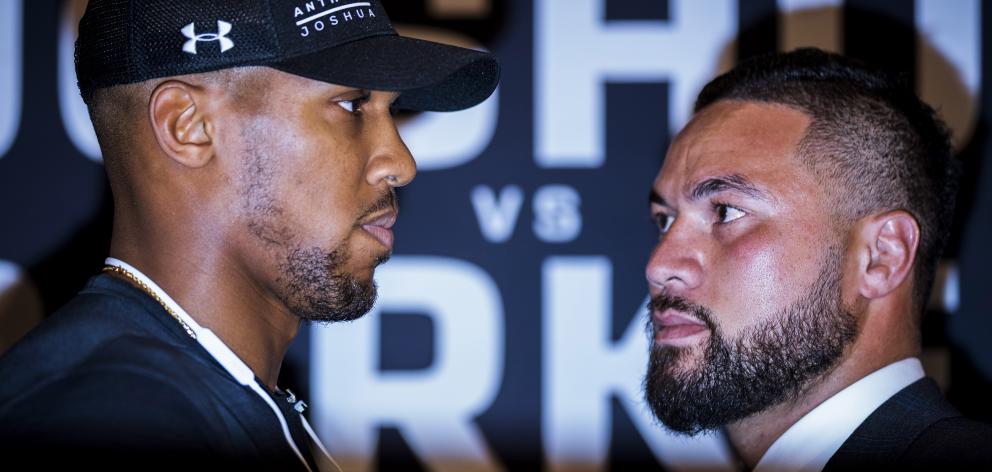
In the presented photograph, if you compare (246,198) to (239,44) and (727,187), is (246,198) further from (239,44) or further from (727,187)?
(727,187)

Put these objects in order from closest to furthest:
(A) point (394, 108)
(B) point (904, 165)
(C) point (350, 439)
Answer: (A) point (394, 108) < (B) point (904, 165) < (C) point (350, 439)

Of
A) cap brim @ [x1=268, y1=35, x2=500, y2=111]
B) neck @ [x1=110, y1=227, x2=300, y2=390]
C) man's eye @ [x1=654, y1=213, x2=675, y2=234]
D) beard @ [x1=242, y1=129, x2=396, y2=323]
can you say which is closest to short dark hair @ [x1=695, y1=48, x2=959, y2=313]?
man's eye @ [x1=654, y1=213, x2=675, y2=234]

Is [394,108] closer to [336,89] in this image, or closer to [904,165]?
[336,89]

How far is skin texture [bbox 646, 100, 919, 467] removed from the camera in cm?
150

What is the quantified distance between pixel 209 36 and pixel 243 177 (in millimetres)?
176

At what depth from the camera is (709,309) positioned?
152 centimetres

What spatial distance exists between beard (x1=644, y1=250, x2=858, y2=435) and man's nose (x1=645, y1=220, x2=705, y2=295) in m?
0.05

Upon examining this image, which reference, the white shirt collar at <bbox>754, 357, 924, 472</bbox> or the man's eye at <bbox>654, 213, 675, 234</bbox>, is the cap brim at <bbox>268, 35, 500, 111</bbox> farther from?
the white shirt collar at <bbox>754, 357, 924, 472</bbox>

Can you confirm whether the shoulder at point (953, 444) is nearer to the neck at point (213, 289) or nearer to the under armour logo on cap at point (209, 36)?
the neck at point (213, 289)

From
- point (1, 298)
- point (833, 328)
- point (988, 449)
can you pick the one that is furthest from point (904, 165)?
point (1, 298)

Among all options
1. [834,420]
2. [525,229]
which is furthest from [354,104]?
[525,229]

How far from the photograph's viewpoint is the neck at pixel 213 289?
1174mm

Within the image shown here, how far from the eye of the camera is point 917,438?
4.37 ft

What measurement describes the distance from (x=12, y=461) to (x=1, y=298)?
70.1 inches
